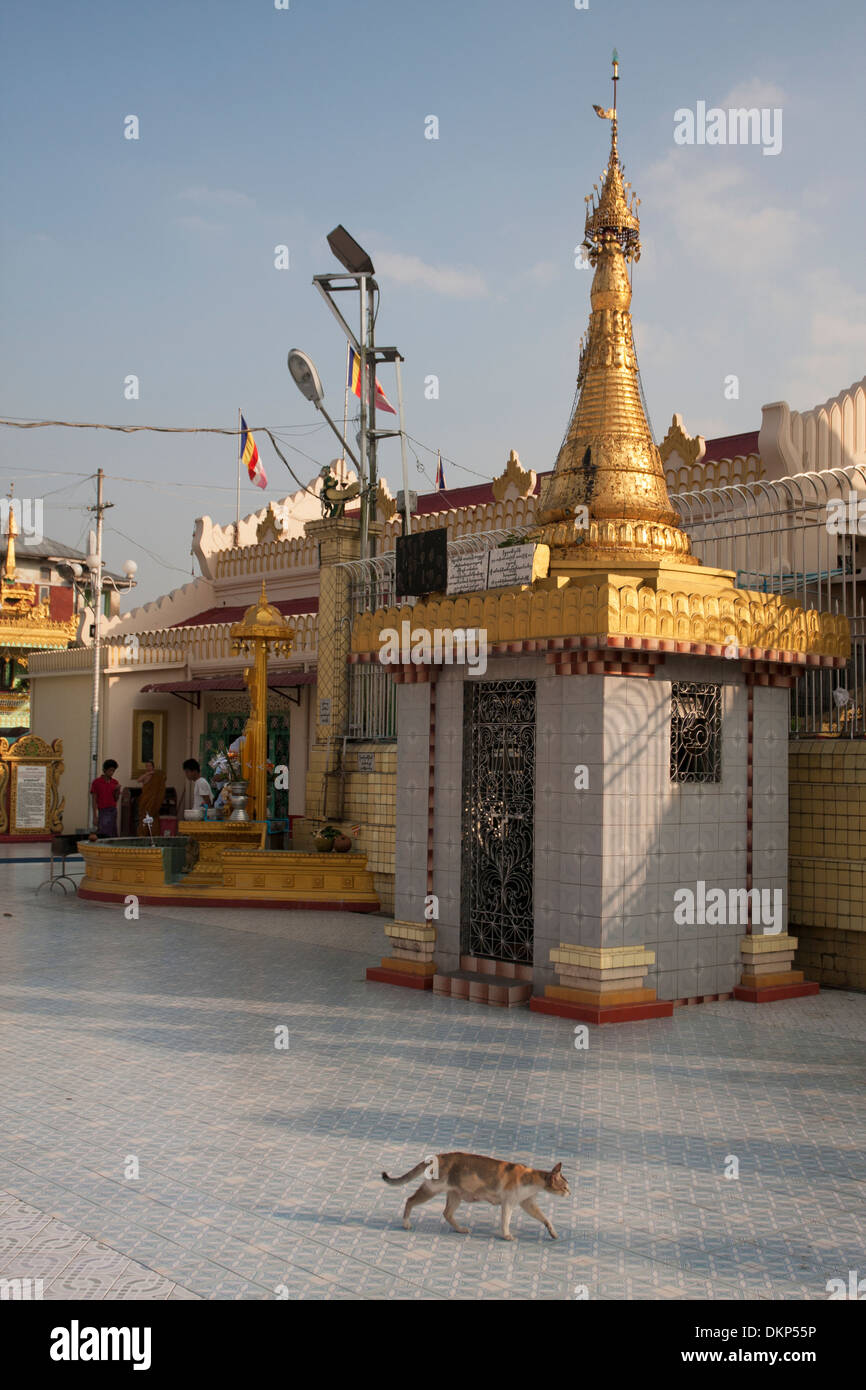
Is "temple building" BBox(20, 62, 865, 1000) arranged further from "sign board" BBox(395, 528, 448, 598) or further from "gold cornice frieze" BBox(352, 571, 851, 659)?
"sign board" BBox(395, 528, 448, 598)

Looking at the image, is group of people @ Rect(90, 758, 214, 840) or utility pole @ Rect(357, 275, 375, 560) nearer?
group of people @ Rect(90, 758, 214, 840)

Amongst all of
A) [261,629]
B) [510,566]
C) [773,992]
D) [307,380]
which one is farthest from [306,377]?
[773,992]

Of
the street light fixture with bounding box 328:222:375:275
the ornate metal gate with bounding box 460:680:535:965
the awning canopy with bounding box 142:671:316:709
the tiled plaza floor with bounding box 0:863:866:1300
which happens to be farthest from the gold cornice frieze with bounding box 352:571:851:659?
the awning canopy with bounding box 142:671:316:709

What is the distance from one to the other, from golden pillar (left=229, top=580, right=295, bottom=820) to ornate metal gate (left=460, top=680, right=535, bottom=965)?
788 cm

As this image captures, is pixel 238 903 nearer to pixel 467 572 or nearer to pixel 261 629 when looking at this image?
pixel 261 629

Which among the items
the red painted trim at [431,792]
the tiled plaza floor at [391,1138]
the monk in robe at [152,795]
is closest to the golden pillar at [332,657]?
the tiled plaza floor at [391,1138]

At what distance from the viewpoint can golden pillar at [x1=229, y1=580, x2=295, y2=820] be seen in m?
18.9

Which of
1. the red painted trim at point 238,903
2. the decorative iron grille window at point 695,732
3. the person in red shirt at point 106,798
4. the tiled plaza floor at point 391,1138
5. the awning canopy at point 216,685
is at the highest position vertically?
the awning canopy at point 216,685

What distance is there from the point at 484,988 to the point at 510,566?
3.63 metres

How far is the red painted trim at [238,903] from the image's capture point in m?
17.3

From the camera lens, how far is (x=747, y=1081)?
26.8ft

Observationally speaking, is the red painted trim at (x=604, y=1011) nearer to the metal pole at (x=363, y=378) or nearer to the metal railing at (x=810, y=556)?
the metal railing at (x=810, y=556)

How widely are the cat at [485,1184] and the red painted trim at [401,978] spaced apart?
578 cm

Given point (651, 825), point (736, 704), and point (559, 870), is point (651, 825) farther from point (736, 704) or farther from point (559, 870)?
point (736, 704)
